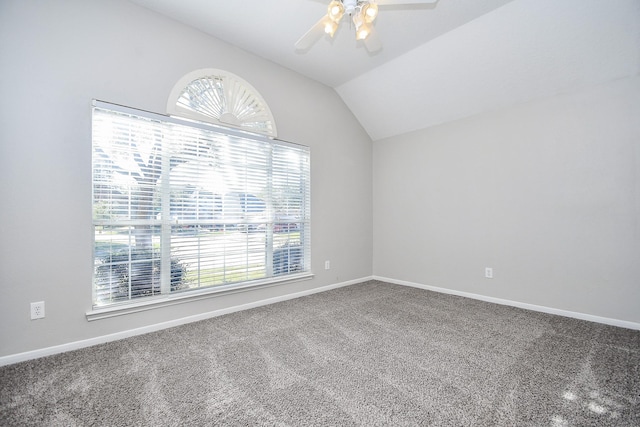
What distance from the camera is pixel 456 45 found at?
2957mm

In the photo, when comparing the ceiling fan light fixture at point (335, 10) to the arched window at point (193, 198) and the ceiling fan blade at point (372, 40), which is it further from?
the arched window at point (193, 198)

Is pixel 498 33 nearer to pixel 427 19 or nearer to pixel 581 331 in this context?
pixel 427 19

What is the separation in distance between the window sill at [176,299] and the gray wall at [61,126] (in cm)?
6

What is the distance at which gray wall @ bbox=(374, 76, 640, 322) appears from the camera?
2.62 meters

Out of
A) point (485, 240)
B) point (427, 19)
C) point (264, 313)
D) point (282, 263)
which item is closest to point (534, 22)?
point (427, 19)

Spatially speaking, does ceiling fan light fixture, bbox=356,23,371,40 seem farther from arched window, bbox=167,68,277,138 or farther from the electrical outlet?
the electrical outlet

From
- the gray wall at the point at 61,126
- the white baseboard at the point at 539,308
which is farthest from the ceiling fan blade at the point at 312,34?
the white baseboard at the point at 539,308

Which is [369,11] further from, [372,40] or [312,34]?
[312,34]

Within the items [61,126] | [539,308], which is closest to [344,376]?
[539,308]

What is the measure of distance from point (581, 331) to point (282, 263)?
9.96ft

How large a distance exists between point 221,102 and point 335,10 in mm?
1672

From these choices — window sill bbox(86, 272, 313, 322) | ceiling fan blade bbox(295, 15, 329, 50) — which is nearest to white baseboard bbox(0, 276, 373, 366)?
window sill bbox(86, 272, 313, 322)

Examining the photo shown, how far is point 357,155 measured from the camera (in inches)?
176

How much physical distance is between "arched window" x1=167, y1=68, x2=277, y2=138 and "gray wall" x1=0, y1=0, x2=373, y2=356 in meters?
0.11
